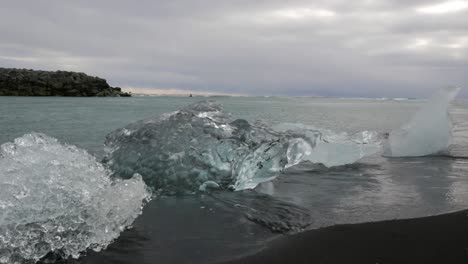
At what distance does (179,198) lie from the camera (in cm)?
528

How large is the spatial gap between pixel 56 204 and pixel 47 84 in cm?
10501

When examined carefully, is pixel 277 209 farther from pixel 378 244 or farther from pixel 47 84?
pixel 47 84

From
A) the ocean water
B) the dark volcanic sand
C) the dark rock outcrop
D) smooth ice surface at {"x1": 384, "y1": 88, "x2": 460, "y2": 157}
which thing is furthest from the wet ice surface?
the dark rock outcrop

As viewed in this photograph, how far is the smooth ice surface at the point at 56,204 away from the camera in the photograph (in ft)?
10.4

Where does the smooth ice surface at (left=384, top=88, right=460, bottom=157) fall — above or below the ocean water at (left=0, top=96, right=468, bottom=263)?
above

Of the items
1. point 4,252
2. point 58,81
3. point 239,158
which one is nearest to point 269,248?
point 4,252

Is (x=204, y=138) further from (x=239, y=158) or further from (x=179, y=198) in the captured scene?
(x=179, y=198)

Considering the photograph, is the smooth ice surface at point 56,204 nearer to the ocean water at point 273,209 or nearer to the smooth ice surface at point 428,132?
the ocean water at point 273,209

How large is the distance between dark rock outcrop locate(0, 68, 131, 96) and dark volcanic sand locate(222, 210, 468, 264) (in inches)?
4067

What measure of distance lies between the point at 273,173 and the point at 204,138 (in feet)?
4.12

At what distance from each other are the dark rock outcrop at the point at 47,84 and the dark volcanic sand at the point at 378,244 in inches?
4067

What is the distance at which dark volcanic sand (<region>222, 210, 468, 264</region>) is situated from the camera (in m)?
3.02

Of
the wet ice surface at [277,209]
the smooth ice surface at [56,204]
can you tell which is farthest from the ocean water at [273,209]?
the smooth ice surface at [56,204]

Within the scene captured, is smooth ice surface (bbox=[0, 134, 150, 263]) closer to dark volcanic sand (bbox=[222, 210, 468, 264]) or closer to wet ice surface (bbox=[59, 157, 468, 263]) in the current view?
wet ice surface (bbox=[59, 157, 468, 263])
